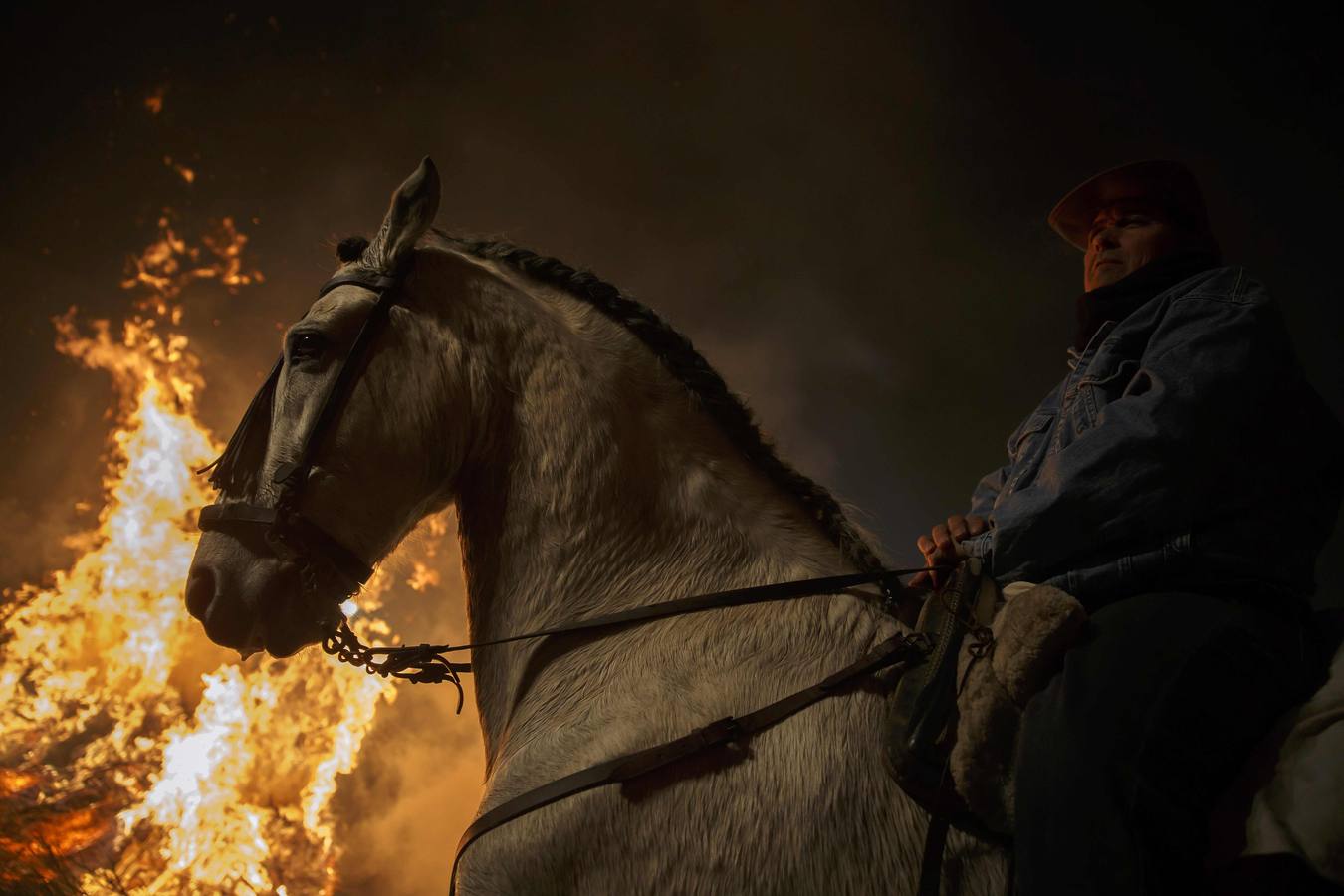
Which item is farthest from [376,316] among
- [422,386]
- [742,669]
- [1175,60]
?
[1175,60]

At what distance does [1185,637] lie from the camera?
3.78 feet

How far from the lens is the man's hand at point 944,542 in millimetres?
1522

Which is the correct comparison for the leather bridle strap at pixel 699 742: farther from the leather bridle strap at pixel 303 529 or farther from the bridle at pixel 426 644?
the leather bridle strap at pixel 303 529

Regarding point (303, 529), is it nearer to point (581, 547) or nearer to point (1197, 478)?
point (581, 547)

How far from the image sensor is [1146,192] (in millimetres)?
1925

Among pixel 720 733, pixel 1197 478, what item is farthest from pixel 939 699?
pixel 1197 478

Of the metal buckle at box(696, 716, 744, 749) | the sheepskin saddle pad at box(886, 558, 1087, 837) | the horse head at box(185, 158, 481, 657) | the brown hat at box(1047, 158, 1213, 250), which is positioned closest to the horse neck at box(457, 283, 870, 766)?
the horse head at box(185, 158, 481, 657)

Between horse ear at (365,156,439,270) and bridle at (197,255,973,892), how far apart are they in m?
0.07

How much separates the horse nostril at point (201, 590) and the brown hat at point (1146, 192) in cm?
271

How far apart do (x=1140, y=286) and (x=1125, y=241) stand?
0.34m

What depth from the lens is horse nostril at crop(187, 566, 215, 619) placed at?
169 centimetres

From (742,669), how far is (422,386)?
1.07 meters

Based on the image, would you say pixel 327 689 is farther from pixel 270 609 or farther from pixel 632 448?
pixel 632 448

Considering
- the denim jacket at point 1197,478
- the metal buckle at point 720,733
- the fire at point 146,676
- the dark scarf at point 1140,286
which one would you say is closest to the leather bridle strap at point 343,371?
the metal buckle at point 720,733
